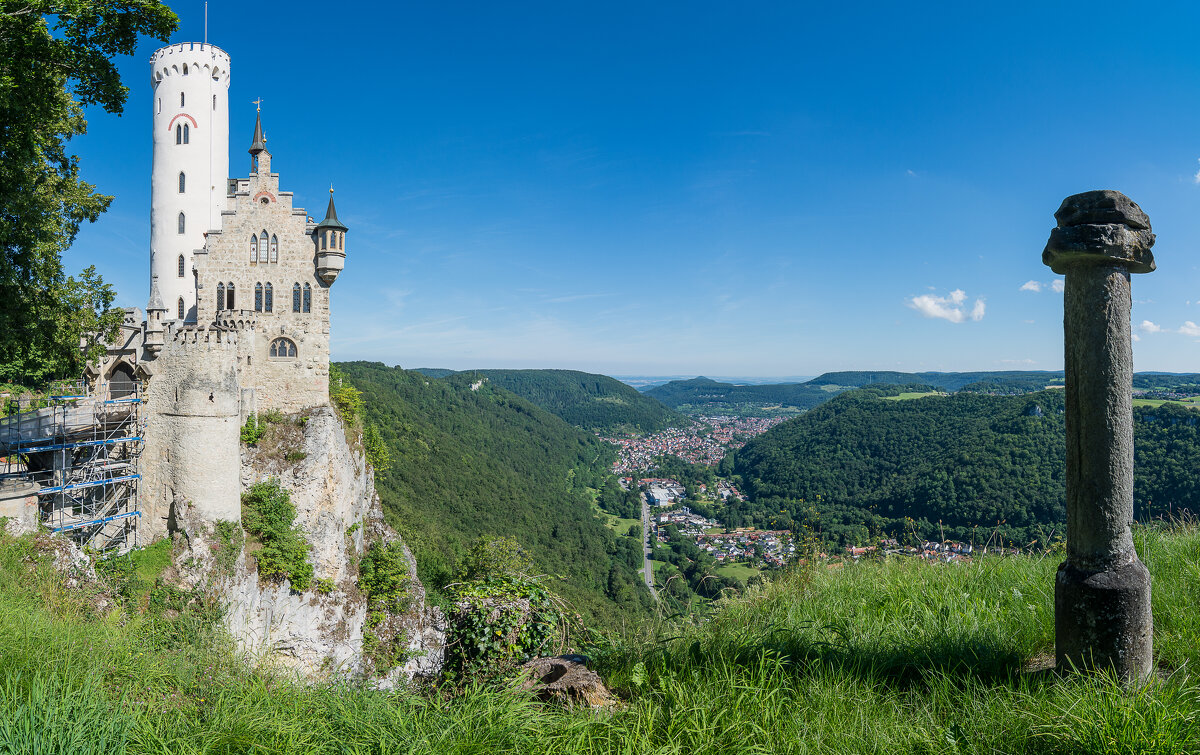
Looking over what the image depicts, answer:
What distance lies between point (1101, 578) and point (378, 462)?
103ft

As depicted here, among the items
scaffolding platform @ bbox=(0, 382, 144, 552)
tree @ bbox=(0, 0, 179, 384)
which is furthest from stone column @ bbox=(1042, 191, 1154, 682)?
scaffolding platform @ bbox=(0, 382, 144, 552)

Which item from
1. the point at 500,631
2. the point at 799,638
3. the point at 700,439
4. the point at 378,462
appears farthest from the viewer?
the point at 700,439

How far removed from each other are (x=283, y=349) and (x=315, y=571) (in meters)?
8.17

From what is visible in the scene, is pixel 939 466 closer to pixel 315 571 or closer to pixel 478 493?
pixel 478 493

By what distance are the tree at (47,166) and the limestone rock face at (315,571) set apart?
6.18 meters

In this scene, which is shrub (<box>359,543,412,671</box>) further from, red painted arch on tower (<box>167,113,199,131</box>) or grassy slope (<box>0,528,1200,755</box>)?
red painted arch on tower (<box>167,113,199,131</box>)

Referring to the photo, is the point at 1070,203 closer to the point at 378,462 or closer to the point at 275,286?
the point at 275,286

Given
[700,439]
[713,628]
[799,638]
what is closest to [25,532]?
[713,628]

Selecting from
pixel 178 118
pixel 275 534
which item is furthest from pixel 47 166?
pixel 178 118

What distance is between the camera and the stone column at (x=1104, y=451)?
11.8ft

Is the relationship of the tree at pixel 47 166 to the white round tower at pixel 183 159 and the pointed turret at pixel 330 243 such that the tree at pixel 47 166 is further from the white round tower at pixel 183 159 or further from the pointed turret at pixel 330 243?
the white round tower at pixel 183 159

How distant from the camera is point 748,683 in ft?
12.0

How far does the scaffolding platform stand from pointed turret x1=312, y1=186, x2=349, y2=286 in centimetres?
689

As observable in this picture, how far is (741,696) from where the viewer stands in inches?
132
